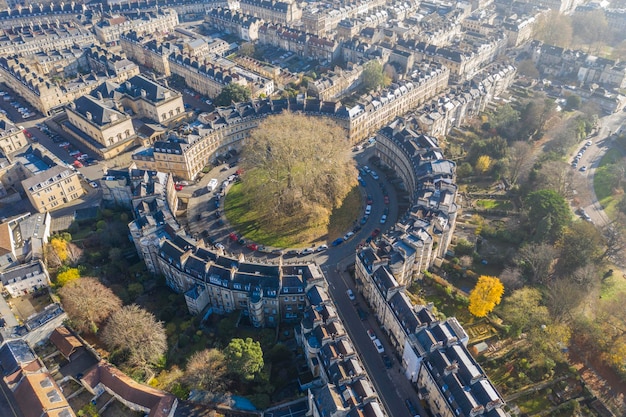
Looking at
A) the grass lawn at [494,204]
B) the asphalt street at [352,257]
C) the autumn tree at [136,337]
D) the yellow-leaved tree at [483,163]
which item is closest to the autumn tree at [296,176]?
the asphalt street at [352,257]

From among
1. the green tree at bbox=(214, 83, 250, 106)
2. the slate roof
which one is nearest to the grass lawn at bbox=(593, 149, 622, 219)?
the green tree at bbox=(214, 83, 250, 106)

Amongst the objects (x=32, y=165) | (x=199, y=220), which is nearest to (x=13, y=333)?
(x=199, y=220)

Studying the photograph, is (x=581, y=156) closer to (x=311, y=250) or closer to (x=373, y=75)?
(x=373, y=75)

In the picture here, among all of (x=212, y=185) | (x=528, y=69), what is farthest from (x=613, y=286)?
(x=528, y=69)

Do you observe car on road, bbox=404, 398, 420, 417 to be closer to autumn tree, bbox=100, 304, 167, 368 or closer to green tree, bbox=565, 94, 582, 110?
autumn tree, bbox=100, 304, 167, 368

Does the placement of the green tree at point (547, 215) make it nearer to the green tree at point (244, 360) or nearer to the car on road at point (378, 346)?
the car on road at point (378, 346)

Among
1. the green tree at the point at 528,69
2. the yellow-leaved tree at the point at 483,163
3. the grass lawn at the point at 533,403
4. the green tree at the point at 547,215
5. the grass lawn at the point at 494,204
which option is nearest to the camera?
the grass lawn at the point at 533,403

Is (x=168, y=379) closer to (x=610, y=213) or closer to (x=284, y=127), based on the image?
(x=284, y=127)
